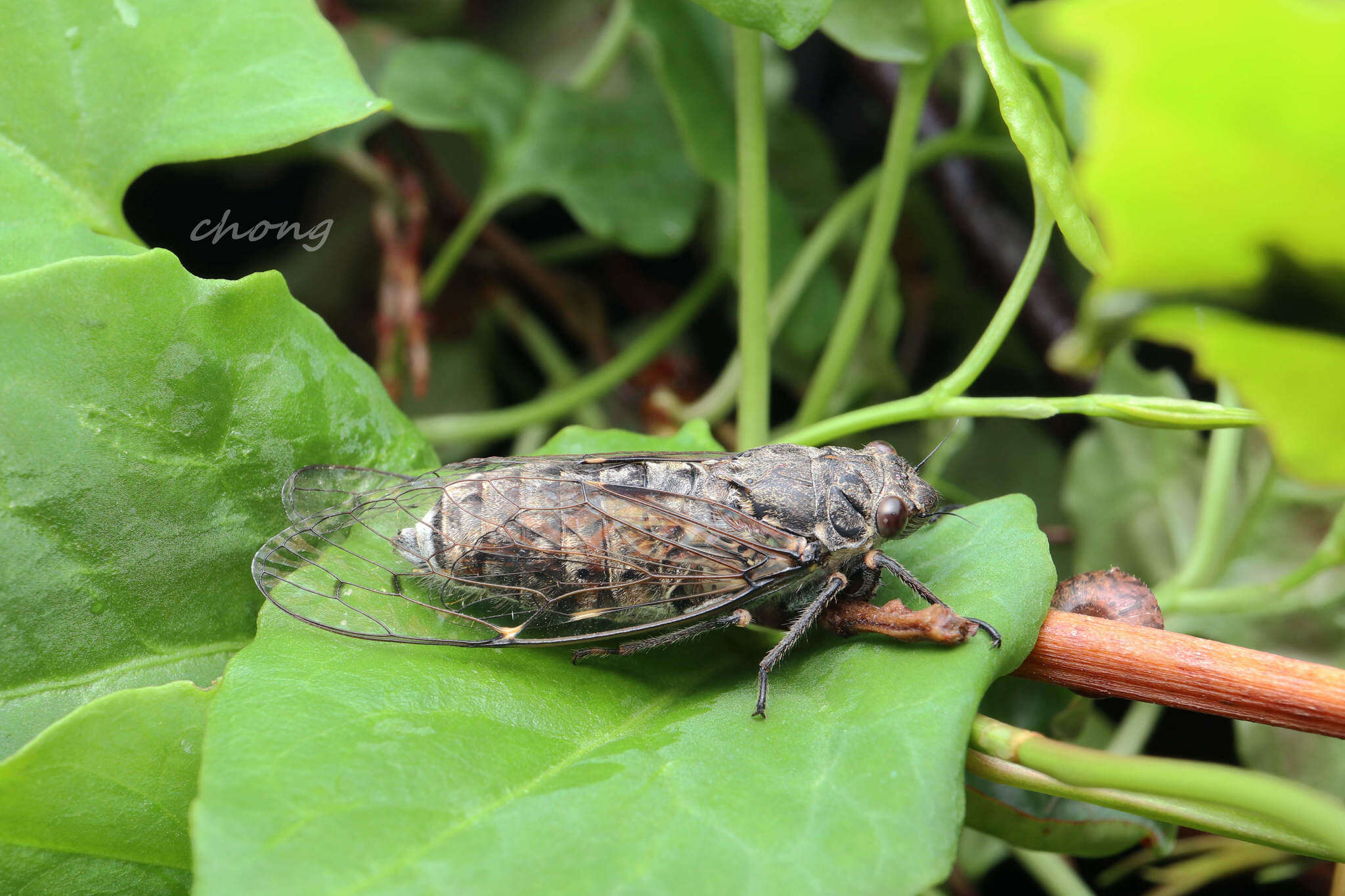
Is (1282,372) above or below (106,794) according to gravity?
above

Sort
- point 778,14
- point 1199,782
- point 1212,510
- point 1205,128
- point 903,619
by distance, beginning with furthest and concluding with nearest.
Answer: point 1212,510, point 778,14, point 903,619, point 1199,782, point 1205,128

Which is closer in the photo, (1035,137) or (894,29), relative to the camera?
(1035,137)

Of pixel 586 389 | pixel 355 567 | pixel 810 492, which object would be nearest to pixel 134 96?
pixel 355 567

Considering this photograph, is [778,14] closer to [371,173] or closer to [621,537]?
[621,537]

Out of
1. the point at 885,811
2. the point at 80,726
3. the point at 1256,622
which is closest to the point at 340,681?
the point at 80,726

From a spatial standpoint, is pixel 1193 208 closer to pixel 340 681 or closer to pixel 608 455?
pixel 340 681

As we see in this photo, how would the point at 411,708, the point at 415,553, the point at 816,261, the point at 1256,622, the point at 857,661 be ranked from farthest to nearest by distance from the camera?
the point at 816,261 < the point at 1256,622 < the point at 415,553 < the point at 857,661 < the point at 411,708

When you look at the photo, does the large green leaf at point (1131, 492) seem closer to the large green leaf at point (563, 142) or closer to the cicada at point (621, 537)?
the cicada at point (621, 537)
